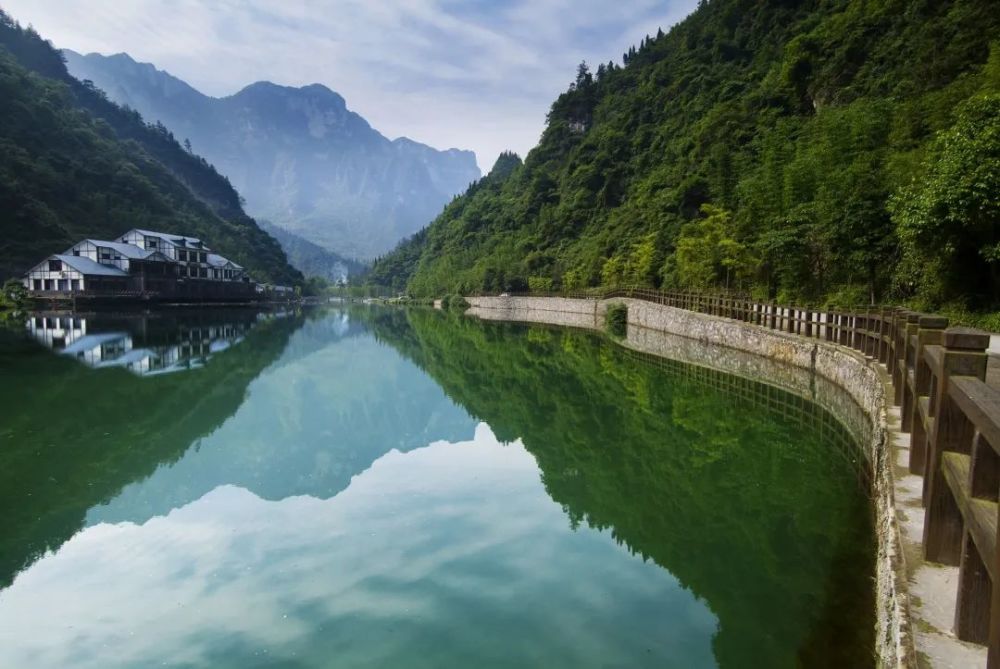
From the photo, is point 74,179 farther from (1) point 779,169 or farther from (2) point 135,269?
(1) point 779,169

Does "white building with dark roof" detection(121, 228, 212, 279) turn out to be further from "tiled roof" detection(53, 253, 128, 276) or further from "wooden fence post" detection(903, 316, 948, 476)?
"wooden fence post" detection(903, 316, 948, 476)

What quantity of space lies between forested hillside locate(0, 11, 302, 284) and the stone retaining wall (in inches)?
2277

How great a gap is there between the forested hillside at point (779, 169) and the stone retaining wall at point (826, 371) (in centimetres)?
370

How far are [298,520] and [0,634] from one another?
3.32 metres

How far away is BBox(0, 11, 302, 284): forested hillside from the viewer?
61906 millimetres

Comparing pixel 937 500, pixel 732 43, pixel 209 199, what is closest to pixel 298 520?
pixel 937 500

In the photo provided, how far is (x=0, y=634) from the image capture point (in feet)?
18.0

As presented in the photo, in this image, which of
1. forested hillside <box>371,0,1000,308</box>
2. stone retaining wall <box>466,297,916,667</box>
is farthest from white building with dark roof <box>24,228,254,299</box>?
stone retaining wall <box>466,297,916,667</box>

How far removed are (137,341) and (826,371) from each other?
2931cm

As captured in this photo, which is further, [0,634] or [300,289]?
[300,289]

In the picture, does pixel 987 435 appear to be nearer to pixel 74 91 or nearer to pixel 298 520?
pixel 298 520

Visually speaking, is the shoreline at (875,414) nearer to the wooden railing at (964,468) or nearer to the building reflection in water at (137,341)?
the wooden railing at (964,468)

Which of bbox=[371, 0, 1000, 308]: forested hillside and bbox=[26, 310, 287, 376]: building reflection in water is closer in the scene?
bbox=[371, 0, 1000, 308]: forested hillside

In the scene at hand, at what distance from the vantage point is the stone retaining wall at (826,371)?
3965mm
